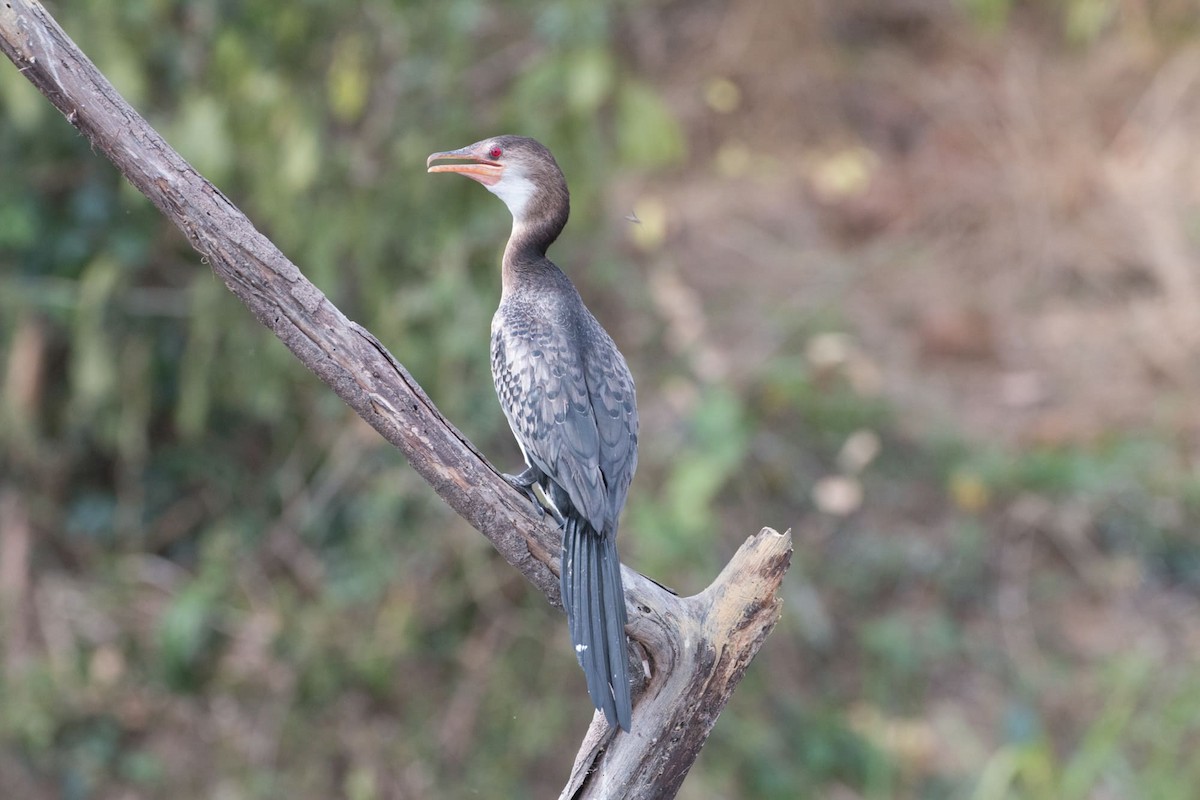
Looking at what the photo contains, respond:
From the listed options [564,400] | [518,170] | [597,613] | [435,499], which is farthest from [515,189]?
[435,499]

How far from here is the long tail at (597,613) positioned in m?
1.69

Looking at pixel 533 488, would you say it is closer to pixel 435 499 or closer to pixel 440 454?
pixel 440 454

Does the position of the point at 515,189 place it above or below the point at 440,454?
above

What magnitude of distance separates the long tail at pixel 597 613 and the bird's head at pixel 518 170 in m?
0.45

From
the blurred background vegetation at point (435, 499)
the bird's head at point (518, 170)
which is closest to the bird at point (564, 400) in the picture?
→ the bird's head at point (518, 170)

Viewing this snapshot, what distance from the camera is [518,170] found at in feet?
5.79

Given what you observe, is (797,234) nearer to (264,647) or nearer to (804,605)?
(804,605)

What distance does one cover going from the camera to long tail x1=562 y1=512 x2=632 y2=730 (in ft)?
5.54

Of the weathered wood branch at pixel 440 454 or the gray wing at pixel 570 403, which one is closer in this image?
the weathered wood branch at pixel 440 454

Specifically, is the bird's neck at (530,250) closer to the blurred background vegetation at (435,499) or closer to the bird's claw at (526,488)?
the bird's claw at (526,488)

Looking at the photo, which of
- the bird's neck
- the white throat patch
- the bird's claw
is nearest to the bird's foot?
the bird's claw

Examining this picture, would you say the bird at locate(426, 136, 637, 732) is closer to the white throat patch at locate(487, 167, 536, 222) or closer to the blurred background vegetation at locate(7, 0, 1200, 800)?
the white throat patch at locate(487, 167, 536, 222)

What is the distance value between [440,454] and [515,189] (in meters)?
0.38

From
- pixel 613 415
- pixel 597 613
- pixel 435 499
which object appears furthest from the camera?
pixel 435 499
